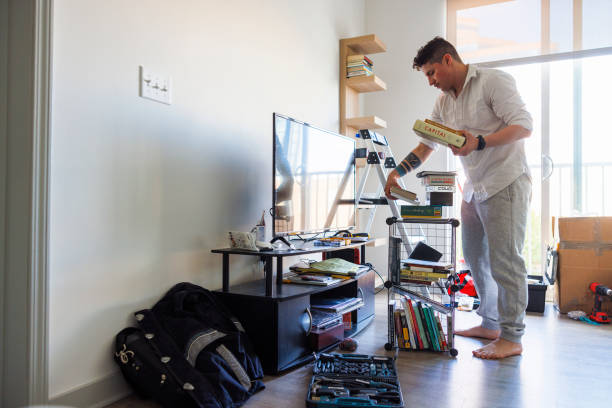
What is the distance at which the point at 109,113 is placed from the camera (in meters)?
1.51

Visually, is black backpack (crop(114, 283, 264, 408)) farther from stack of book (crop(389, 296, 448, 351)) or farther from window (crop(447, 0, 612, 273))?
window (crop(447, 0, 612, 273))

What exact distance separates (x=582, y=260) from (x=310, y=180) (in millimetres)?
1928

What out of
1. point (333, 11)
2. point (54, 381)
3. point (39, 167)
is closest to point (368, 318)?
point (54, 381)

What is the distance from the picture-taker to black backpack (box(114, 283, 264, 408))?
1387 mm

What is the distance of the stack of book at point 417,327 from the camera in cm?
202

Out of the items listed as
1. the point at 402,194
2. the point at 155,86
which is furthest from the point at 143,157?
the point at 402,194

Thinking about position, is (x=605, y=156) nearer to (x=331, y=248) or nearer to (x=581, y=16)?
(x=581, y=16)

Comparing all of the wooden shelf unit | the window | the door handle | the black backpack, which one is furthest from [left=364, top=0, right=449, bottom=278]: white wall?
the black backpack

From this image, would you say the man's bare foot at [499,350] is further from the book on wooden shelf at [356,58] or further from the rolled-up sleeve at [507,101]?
the book on wooden shelf at [356,58]

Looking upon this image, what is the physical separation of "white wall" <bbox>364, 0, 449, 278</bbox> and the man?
65.2 inches

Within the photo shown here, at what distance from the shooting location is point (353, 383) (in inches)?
60.2

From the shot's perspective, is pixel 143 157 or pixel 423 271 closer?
pixel 143 157

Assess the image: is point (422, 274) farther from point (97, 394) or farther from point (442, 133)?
point (97, 394)

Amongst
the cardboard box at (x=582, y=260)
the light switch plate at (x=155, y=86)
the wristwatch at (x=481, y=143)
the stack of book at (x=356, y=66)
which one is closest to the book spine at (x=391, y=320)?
the wristwatch at (x=481, y=143)
